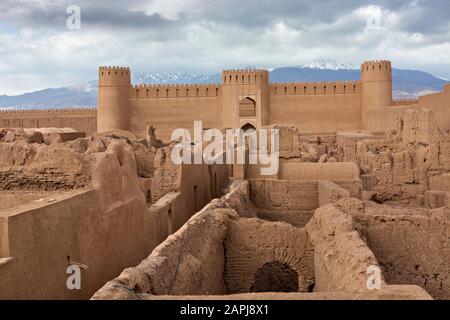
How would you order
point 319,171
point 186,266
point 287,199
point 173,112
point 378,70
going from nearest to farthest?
point 186,266 < point 287,199 < point 319,171 < point 378,70 < point 173,112

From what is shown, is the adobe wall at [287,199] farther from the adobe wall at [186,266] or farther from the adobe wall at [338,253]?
the adobe wall at [338,253]

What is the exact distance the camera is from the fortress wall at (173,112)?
37281mm

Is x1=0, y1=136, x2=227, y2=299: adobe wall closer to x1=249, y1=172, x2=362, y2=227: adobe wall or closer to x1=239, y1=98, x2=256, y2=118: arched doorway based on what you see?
x1=249, y1=172, x2=362, y2=227: adobe wall

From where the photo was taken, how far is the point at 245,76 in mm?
35844

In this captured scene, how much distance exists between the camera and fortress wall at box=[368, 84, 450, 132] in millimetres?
24578

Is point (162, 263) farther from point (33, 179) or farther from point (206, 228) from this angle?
point (33, 179)

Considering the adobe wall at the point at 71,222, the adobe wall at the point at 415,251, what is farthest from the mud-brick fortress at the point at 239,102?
→ the adobe wall at the point at 415,251

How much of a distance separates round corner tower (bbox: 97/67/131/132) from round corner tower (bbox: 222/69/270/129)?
691 cm

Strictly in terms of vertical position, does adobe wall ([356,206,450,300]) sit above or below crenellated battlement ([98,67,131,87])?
below

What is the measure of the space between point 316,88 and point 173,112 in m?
10.0

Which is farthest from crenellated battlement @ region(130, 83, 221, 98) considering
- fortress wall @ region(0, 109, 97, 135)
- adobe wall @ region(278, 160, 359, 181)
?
adobe wall @ region(278, 160, 359, 181)

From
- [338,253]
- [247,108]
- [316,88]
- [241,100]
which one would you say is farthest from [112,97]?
[338,253]

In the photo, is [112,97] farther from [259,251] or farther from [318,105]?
[259,251]
